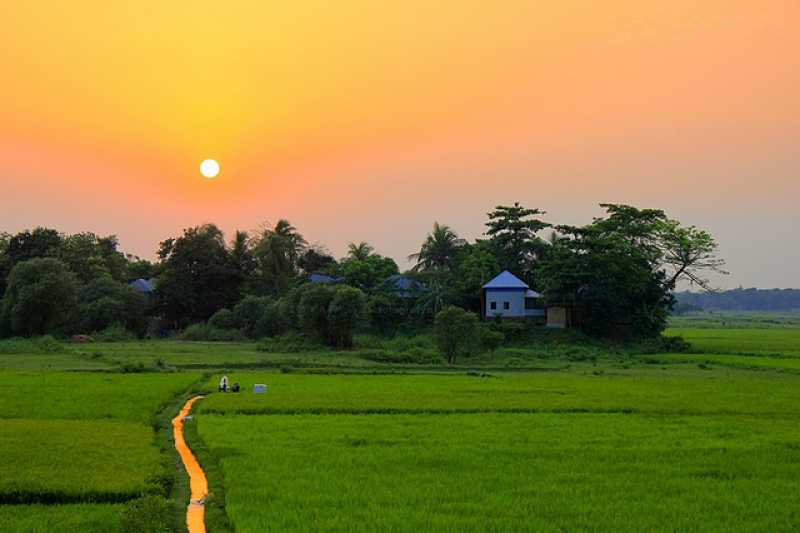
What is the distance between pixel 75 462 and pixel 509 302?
169 feet

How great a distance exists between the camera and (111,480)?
43.2ft

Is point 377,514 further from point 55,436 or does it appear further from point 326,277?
point 326,277

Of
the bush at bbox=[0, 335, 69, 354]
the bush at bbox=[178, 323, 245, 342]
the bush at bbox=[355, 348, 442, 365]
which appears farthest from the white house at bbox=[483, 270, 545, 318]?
the bush at bbox=[0, 335, 69, 354]

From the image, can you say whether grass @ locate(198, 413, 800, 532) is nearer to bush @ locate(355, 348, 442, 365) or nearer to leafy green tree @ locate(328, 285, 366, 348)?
bush @ locate(355, 348, 442, 365)

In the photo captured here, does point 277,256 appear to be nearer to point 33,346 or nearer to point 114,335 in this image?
point 114,335

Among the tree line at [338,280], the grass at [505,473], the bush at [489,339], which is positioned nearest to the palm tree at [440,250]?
the tree line at [338,280]

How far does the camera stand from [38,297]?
61.7 meters

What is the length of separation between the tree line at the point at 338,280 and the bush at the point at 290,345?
0.83m

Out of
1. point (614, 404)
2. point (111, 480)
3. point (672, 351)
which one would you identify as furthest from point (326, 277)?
point (111, 480)

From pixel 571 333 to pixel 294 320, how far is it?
22580 millimetres

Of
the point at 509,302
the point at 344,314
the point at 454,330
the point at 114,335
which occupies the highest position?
the point at 509,302

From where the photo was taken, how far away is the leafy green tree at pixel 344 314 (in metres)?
55.0

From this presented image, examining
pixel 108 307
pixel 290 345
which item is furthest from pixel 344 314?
pixel 108 307

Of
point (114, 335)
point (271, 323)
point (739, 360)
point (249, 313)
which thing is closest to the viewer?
point (739, 360)
